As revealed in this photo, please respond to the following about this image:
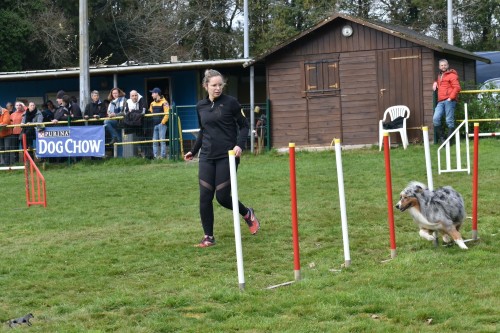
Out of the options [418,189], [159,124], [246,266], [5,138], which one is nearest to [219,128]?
[246,266]

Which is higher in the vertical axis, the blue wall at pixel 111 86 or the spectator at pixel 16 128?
the blue wall at pixel 111 86

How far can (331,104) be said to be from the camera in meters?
25.0

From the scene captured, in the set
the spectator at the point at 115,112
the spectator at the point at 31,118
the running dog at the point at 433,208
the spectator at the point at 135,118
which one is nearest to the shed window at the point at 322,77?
the spectator at the point at 135,118

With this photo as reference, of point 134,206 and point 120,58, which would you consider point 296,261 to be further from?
point 120,58

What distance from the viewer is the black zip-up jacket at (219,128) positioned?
10.4 m

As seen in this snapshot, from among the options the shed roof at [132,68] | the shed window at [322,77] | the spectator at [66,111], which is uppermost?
the shed roof at [132,68]

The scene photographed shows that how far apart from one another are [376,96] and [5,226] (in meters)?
13.1

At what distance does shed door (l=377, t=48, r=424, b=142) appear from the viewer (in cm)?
2391

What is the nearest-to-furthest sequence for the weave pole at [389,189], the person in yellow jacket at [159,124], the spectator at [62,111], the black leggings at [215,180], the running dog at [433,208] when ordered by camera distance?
1. the weave pole at [389,189]
2. the running dog at [433,208]
3. the black leggings at [215,180]
4. the person in yellow jacket at [159,124]
5. the spectator at [62,111]

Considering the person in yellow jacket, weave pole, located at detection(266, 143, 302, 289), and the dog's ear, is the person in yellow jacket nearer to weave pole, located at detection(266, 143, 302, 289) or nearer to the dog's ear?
the dog's ear

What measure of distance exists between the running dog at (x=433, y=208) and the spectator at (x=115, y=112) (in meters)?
14.8

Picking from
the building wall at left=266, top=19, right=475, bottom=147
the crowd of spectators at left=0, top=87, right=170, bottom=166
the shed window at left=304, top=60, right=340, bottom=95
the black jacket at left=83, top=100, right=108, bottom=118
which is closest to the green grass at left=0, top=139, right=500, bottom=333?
the crowd of spectators at left=0, top=87, right=170, bottom=166

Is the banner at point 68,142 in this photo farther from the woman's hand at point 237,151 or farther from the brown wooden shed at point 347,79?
the woman's hand at point 237,151

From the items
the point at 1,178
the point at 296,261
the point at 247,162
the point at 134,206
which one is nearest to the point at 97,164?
the point at 1,178
